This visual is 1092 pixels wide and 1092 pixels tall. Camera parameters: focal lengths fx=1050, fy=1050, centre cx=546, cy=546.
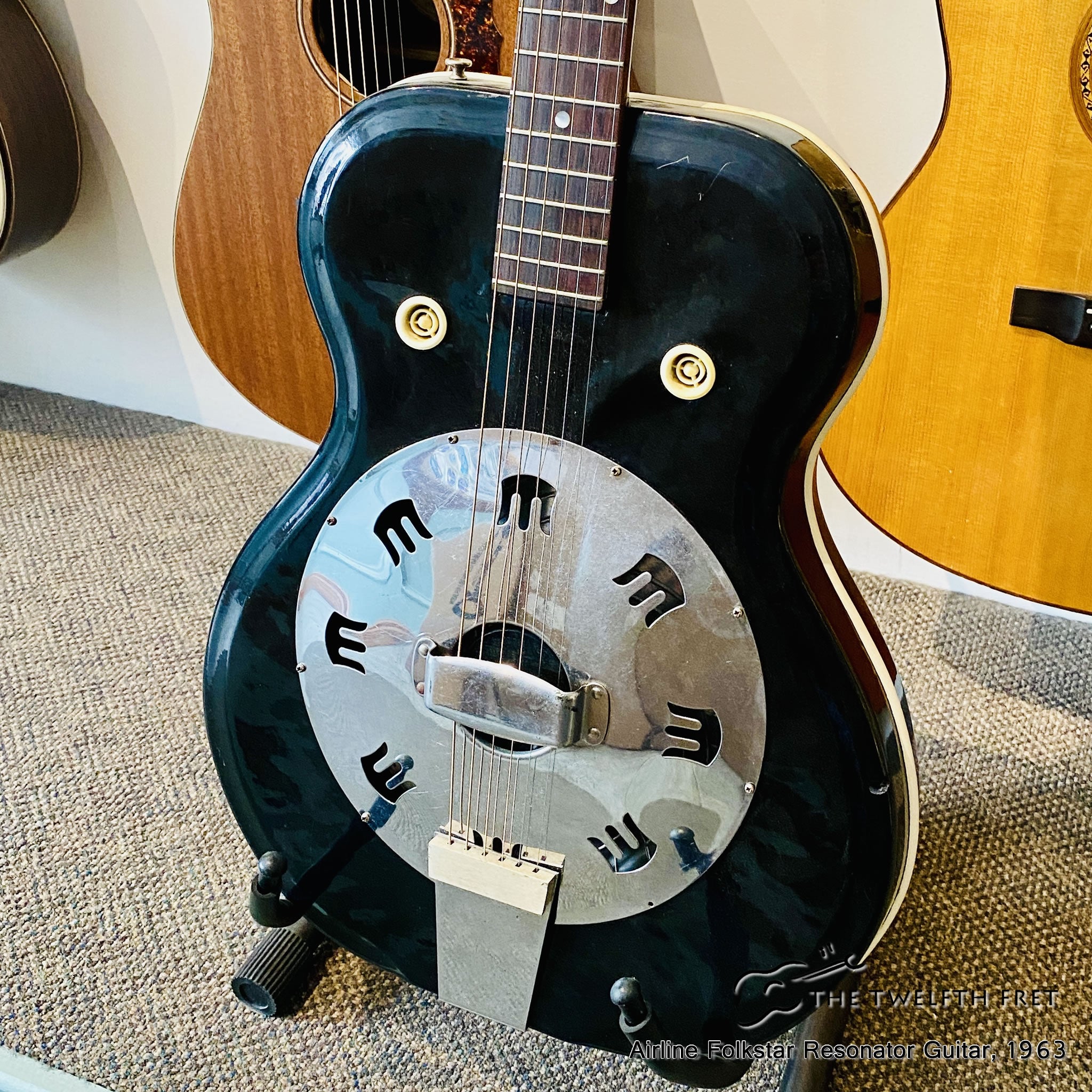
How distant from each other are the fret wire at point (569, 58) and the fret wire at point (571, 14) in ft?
0.06

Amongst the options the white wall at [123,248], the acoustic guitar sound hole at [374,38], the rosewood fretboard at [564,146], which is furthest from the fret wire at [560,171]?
the white wall at [123,248]

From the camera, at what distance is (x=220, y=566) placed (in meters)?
1.36

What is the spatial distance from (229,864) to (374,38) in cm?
83

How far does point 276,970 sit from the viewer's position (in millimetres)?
833

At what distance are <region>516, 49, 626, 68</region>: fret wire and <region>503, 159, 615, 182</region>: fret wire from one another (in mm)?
54

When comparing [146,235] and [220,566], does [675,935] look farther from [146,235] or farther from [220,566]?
[146,235]

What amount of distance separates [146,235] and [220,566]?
54 cm

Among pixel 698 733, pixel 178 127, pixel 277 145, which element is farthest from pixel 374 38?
pixel 698 733

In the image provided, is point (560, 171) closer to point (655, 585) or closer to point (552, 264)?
point (552, 264)

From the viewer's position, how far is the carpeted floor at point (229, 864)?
807 mm

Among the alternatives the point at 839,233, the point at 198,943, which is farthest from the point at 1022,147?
the point at 198,943

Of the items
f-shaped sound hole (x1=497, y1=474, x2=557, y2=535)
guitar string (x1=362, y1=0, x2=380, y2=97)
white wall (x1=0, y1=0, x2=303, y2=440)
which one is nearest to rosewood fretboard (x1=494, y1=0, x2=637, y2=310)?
f-shaped sound hole (x1=497, y1=474, x2=557, y2=535)

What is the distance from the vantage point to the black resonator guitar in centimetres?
57

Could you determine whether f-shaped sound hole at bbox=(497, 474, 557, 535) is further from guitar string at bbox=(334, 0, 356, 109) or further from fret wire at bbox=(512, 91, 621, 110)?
guitar string at bbox=(334, 0, 356, 109)
